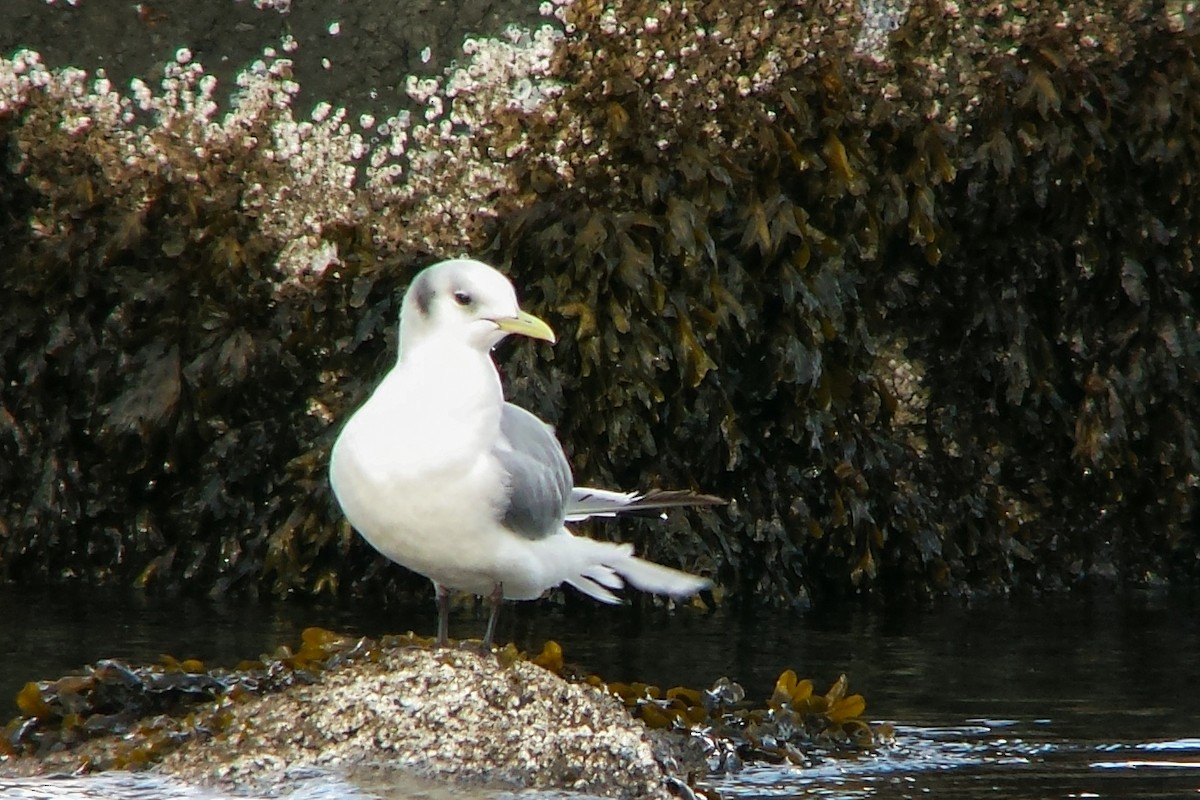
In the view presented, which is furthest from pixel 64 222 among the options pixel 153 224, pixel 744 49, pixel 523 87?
pixel 744 49

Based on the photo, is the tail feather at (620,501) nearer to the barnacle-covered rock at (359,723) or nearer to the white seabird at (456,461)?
the white seabird at (456,461)

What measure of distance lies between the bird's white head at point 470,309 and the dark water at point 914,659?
1.21 metres

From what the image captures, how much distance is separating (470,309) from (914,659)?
2623 mm

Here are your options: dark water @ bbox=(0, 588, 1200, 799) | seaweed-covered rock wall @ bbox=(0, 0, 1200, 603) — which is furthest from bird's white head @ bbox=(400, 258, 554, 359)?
seaweed-covered rock wall @ bbox=(0, 0, 1200, 603)

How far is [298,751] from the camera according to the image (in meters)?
4.22

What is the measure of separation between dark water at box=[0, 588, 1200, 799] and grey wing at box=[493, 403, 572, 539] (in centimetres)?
78

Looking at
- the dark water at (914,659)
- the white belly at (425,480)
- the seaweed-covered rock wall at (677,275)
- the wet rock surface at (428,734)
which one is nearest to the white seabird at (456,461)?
the white belly at (425,480)

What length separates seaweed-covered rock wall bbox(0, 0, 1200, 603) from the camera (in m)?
7.41

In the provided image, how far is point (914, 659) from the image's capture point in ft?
21.6

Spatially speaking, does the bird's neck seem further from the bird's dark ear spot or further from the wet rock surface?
the wet rock surface

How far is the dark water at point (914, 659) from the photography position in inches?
196

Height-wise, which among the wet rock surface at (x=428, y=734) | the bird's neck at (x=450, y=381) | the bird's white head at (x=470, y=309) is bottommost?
the wet rock surface at (x=428, y=734)

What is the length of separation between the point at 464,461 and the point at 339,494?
0.98ft

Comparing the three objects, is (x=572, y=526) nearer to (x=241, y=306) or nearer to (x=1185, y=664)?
(x=241, y=306)
